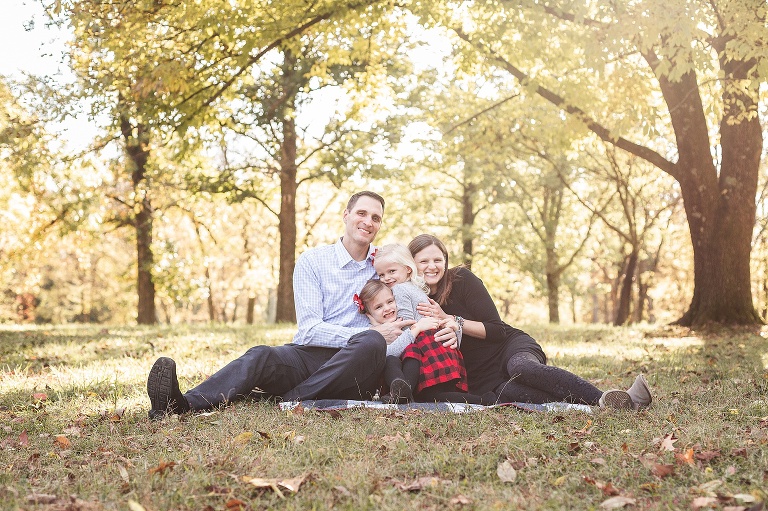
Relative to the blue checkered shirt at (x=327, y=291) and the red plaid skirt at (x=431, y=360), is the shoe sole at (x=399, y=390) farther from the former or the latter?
the blue checkered shirt at (x=327, y=291)

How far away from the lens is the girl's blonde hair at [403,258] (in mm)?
5609

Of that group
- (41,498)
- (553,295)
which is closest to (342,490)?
(41,498)

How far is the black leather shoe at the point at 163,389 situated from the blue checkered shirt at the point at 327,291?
1.23 meters

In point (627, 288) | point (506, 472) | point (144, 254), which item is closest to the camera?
point (506, 472)

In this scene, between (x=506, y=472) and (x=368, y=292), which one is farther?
(x=368, y=292)

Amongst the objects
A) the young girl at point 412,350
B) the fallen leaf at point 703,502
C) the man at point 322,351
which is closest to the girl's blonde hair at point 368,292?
the young girl at point 412,350

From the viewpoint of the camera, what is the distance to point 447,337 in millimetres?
5344

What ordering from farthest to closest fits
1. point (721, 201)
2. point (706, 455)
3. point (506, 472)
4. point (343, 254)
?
point (721, 201) < point (343, 254) < point (706, 455) < point (506, 472)

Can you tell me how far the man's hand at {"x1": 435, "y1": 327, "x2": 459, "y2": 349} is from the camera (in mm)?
5320

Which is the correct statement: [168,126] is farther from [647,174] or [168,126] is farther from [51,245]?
[647,174]

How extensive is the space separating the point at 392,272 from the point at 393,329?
48cm

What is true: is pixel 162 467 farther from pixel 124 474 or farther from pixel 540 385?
pixel 540 385

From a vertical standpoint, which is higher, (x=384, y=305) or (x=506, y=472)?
(x=384, y=305)

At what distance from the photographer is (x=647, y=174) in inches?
906
